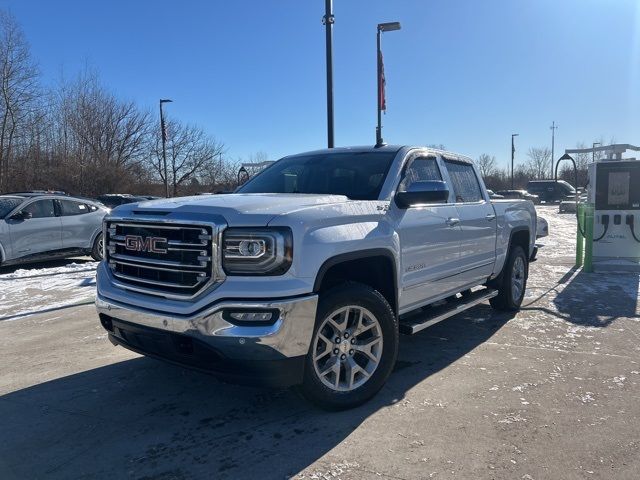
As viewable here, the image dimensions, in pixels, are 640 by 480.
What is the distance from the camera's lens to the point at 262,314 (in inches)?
122

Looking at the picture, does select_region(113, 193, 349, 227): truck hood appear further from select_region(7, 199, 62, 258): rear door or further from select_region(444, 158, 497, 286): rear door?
select_region(7, 199, 62, 258): rear door

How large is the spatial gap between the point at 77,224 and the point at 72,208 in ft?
1.34

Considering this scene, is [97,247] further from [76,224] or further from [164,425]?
[164,425]

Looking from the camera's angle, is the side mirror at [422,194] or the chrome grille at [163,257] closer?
the chrome grille at [163,257]

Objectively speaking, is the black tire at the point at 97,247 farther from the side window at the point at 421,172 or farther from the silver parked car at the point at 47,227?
the side window at the point at 421,172

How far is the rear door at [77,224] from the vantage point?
1102cm

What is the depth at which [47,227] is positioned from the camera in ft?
34.9

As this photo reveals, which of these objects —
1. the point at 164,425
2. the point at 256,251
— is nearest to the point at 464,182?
the point at 256,251

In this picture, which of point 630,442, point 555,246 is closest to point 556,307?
point 630,442

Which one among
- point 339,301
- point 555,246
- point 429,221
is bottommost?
point 555,246

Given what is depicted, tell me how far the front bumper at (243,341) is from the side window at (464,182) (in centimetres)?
277

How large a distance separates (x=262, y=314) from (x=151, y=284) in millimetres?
915

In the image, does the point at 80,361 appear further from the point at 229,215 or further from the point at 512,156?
the point at 512,156

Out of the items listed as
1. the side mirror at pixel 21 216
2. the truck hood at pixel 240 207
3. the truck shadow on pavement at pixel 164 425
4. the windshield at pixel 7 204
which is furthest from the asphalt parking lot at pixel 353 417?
the windshield at pixel 7 204
